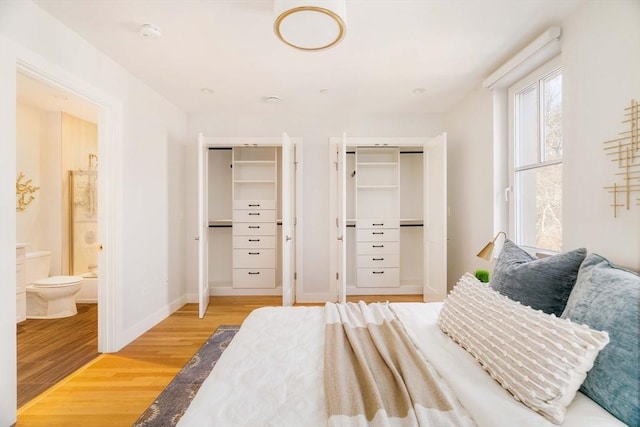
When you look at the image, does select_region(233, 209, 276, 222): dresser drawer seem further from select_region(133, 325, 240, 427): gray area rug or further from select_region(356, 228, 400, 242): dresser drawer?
select_region(133, 325, 240, 427): gray area rug

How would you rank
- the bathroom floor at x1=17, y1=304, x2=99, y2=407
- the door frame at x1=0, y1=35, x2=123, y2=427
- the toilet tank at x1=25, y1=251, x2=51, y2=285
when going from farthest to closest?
1. the toilet tank at x1=25, y1=251, x2=51, y2=285
2. the bathroom floor at x1=17, y1=304, x2=99, y2=407
3. the door frame at x1=0, y1=35, x2=123, y2=427

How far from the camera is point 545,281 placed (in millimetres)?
1362

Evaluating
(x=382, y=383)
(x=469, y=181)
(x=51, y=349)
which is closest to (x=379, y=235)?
(x=469, y=181)

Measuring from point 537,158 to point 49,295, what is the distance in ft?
16.5

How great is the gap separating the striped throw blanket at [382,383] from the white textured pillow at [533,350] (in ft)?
0.72

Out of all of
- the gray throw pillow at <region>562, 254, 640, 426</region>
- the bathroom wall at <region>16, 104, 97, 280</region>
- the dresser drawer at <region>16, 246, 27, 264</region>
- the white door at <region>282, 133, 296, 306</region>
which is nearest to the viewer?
the gray throw pillow at <region>562, 254, 640, 426</region>

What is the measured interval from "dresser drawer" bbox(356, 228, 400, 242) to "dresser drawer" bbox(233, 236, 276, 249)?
123cm

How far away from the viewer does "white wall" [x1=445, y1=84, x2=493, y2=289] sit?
288 cm

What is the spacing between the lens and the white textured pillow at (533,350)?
90 cm

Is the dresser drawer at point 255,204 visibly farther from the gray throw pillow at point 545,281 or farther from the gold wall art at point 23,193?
the gray throw pillow at point 545,281

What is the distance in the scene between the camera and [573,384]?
2.98ft

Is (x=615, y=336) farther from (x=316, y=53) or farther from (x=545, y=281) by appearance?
(x=316, y=53)

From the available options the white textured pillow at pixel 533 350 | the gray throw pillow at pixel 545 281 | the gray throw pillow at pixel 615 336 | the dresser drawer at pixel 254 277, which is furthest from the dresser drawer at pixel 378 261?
the gray throw pillow at pixel 615 336

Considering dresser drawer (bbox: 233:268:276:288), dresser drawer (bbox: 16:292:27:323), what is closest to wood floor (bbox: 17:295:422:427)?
dresser drawer (bbox: 233:268:276:288)
